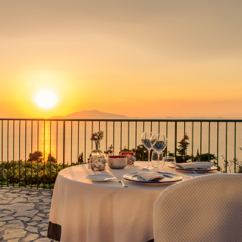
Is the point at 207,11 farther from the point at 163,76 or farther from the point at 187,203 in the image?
the point at 187,203

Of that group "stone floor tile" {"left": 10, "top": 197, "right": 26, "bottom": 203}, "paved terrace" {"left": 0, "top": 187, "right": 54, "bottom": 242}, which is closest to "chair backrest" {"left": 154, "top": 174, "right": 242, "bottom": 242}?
"paved terrace" {"left": 0, "top": 187, "right": 54, "bottom": 242}

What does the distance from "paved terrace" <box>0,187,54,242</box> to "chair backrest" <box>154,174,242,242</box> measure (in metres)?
1.96

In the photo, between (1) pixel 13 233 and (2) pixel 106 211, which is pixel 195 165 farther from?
(1) pixel 13 233

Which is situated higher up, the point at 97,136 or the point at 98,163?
the point at 97,136

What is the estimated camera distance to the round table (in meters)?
1.20

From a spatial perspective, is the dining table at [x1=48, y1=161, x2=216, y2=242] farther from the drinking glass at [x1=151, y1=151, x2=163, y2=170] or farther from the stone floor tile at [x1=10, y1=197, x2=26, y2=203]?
the stone floor tile at [x1=10, y1=197, x2=26, y2=203]

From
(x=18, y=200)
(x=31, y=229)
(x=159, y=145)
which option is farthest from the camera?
(x=18, y=200)

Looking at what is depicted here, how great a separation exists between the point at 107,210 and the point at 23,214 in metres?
2.31

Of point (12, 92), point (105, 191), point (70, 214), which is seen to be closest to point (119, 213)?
point (105, 191)

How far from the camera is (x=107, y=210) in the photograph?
1.24 m

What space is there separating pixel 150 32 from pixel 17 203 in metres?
4.62

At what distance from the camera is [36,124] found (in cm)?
442

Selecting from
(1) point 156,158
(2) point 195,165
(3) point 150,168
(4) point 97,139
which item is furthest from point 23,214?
(2) point 195,165

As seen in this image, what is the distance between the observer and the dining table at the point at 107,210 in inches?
47.1
